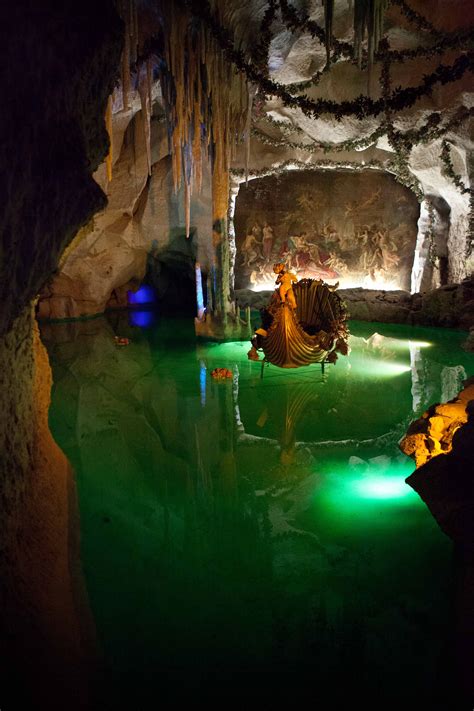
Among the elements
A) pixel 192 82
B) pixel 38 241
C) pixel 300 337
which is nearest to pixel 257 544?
pixel 38 241

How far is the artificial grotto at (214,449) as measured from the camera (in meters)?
2.17

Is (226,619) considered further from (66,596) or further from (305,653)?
(66,596)

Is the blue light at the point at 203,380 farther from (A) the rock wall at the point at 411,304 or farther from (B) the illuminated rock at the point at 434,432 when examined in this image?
(A) the rock wall at the point at 411,304

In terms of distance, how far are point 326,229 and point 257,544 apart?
15.8m

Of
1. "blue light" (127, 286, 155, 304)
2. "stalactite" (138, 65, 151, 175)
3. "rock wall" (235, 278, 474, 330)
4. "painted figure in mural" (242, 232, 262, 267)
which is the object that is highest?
"stalactite" (138, 65, 151, 175)

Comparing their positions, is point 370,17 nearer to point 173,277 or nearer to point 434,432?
point 434,432

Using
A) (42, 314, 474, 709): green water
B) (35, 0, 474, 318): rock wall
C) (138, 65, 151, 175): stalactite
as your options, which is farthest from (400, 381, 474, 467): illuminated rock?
(35, 0, 474, 318): rock wall

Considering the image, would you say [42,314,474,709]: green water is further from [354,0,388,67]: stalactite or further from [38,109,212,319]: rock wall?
[38,109,212,319]: rock wall

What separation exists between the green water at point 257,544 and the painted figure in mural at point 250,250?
442 inches

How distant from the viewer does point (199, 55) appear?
740 cm

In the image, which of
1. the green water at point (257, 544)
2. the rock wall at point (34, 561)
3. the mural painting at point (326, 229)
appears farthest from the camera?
the mural painting at point (326, 229)

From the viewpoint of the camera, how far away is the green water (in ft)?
8.29

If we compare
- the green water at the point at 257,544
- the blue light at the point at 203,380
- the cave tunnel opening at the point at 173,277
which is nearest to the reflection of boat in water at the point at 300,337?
the green water at the point at 257,544

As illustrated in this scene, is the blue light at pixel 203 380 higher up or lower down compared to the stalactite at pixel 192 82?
lower down
